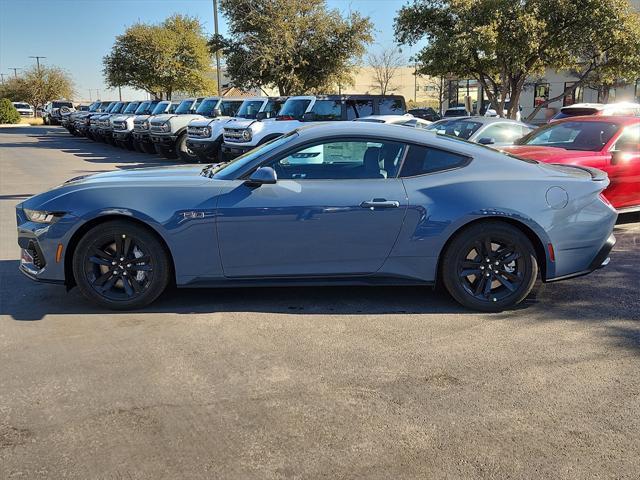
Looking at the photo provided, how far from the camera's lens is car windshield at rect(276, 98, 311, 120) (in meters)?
14.0

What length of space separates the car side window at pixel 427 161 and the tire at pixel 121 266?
2.09 m

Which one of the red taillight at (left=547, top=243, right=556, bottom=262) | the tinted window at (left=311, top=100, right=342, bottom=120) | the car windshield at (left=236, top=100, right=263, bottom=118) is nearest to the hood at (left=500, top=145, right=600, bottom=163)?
the red taillight at (left=547, top=243, right=556, bottom=262)

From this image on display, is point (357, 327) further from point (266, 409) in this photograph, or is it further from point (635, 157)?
point (635, 157)

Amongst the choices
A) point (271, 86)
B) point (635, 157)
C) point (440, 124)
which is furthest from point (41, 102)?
point (635, 157)

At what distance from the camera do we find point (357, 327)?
14.4 feet

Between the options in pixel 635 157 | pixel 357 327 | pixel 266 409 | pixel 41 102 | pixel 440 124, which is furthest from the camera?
pixel 41 102

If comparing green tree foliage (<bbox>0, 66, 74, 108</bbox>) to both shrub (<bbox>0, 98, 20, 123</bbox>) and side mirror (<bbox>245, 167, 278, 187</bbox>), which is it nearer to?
shrub (<bbox>0, 98, 20, 123</bbox>)

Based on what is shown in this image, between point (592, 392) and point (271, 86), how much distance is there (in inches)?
1014

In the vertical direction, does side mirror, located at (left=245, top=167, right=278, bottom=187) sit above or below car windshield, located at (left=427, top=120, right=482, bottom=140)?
below

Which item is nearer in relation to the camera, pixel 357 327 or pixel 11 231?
pixel 357 327

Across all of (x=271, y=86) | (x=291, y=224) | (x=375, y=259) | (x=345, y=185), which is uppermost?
(x=271, y=86)

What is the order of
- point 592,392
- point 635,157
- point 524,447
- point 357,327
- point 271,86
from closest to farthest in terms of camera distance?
point 524,447, point 592,392, point 357,327, point 635,157, point 271,86

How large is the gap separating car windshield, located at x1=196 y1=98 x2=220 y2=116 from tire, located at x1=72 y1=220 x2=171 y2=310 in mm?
13900

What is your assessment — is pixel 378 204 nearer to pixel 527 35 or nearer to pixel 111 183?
pixel 111 183
